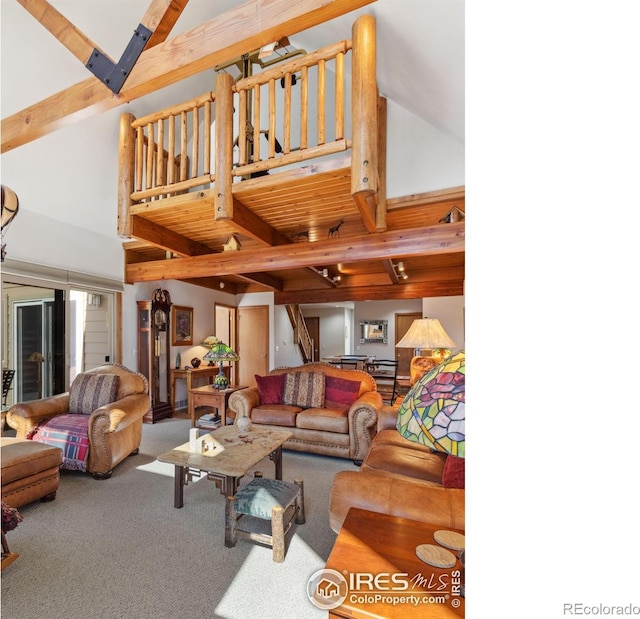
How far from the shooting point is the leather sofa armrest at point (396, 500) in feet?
3.93

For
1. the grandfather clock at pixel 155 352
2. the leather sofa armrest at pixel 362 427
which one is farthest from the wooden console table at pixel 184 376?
the leather sofa armrest at pixel 362 427

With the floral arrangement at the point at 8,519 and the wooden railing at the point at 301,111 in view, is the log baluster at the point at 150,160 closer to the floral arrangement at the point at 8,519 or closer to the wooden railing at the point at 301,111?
the wooden railing at the point at 301,111

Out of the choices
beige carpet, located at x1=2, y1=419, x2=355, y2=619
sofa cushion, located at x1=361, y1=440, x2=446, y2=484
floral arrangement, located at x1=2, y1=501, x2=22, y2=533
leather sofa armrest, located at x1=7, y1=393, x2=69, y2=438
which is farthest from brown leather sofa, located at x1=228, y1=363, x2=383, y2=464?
floral arrangement, located at x1=2, y1=501, x2=22, y2=533

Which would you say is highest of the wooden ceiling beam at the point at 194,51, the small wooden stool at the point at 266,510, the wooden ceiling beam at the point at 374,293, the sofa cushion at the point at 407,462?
the wooden ceiling beam at the point at 194,51

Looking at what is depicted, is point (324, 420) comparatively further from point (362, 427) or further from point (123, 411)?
point (123, 411)

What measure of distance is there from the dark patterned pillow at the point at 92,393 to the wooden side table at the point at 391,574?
320 centimetres

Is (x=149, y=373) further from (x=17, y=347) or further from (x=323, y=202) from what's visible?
(x=323, y=202)

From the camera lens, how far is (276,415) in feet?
11.8

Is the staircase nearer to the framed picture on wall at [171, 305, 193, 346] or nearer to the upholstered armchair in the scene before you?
the framed picture on wall at [171, 305, 193, 346]
